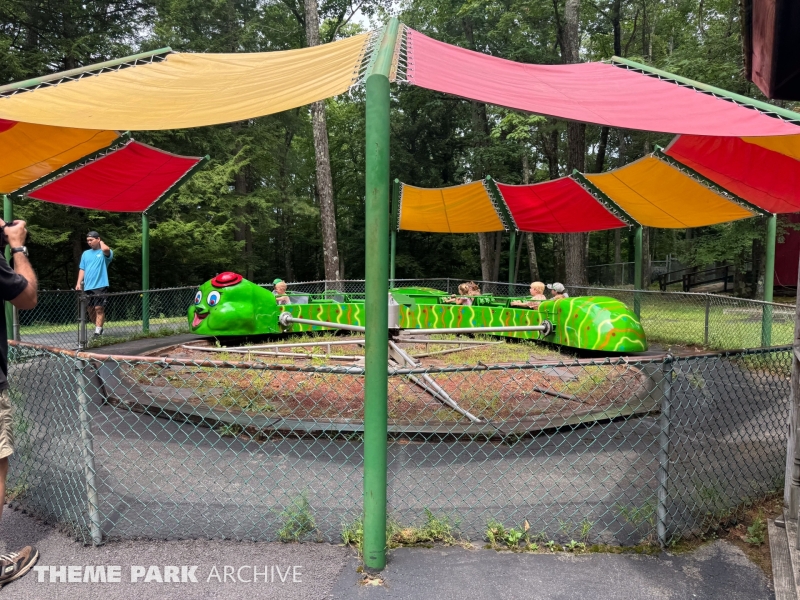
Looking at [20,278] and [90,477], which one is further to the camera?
[90,477]

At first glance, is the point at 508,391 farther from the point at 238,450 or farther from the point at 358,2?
the point at 358,2

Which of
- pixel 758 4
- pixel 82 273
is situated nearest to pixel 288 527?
pixel 758 4

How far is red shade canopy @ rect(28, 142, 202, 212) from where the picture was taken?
717cm

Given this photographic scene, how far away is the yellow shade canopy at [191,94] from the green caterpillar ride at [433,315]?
2516mm

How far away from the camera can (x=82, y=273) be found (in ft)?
25.2

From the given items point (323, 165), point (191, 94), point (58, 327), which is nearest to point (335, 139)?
point (323, 165)

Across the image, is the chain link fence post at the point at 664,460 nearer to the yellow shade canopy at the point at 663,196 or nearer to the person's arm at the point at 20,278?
the person's arm at the point at 20,278

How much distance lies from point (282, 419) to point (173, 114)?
2270 millimetres

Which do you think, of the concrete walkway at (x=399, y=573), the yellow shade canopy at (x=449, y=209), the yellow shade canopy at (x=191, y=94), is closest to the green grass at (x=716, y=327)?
the yellow shade canopy at (x=449, y=209)

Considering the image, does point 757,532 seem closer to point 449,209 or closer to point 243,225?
point 449,209

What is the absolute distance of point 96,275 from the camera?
7.65 m

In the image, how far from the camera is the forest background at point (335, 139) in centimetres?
1423

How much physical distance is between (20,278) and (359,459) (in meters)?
2.29

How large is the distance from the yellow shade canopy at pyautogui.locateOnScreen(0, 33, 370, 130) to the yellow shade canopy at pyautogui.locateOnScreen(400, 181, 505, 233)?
7742 millimetres
